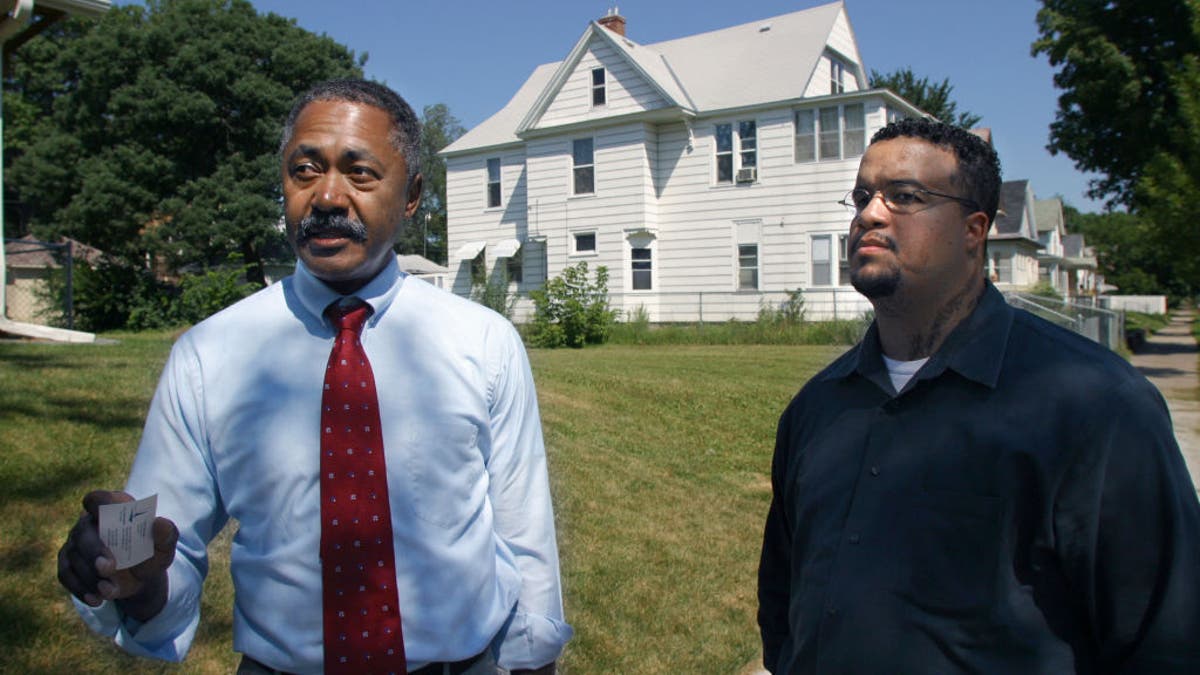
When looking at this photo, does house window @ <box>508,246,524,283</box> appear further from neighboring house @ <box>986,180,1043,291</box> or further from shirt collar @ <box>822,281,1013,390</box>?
shirt collar @ <box>822,281,1013,390</box>

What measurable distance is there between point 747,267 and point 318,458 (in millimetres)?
23253

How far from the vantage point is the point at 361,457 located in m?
2.07

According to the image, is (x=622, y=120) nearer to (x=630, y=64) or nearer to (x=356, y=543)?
(x=630, y=64)

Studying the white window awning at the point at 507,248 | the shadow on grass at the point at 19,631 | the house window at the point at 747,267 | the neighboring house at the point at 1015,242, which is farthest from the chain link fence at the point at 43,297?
the neighboring house at the point at 1015,242

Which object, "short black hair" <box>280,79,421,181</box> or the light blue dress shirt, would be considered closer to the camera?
the light blue dress shirt

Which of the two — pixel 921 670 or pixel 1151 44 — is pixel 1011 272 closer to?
pixel 1151 44

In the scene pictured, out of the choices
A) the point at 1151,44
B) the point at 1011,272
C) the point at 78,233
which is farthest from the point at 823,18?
the point at 78,233

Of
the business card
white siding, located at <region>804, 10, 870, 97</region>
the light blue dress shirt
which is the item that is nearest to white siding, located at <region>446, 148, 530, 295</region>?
white siding, located at <region>804, 10, 870, 97</region>

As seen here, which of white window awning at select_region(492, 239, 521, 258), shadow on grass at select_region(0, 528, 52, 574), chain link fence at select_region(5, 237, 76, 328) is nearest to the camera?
shadow on grass at select_region(0, 528, 52, 574)

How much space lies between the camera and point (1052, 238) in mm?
62062

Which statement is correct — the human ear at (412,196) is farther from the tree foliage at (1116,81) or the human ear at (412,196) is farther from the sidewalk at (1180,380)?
the tree foliage at (1116,81)

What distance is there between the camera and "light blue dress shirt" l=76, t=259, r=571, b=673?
2053mm

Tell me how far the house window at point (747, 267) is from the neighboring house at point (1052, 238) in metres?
38.4

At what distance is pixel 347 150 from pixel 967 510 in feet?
5.42
